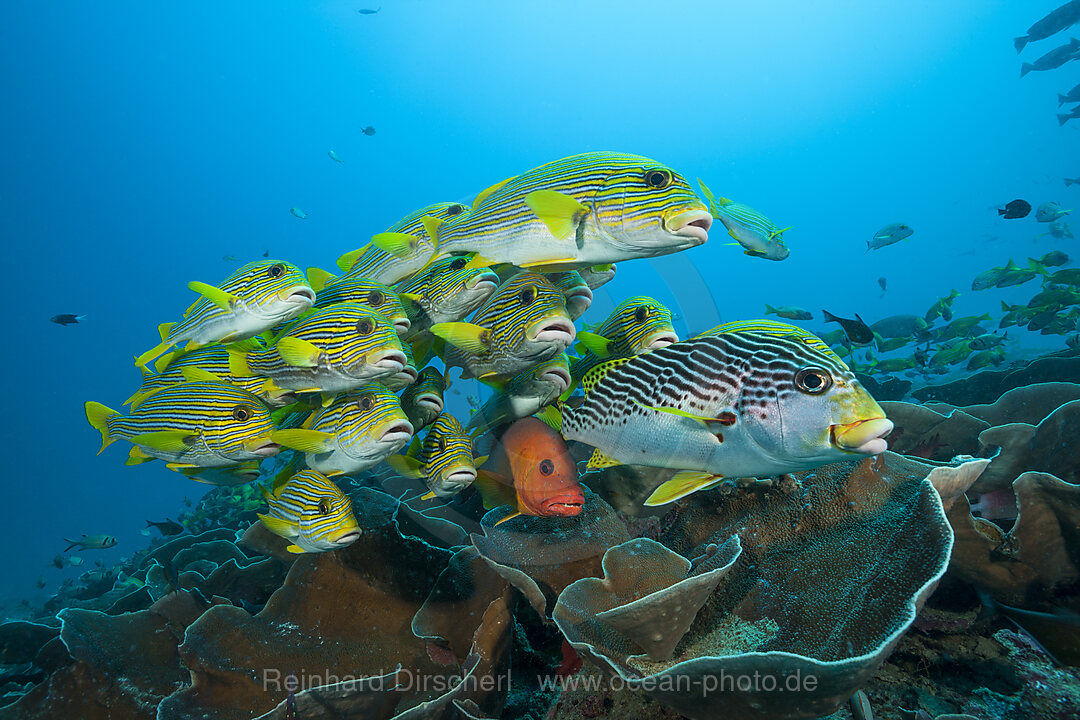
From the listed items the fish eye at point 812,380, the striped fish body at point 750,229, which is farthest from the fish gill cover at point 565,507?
the striped fish body at point 750,229

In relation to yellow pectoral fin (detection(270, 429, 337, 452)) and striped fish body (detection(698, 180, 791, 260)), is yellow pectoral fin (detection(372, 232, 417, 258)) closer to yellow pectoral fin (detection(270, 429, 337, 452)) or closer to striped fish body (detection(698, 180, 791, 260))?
yellow pectoral fin (detection(270, 429, 337, 452))

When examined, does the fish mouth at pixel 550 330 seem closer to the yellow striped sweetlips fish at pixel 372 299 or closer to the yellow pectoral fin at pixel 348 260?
the yellow striped sweetlips fish at pixel 372 299

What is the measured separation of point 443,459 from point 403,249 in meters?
1.29

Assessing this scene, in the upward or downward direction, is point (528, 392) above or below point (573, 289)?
below

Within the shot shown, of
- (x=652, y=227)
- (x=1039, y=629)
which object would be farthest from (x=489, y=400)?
(x=1039, y=629)

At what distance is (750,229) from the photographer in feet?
19.1

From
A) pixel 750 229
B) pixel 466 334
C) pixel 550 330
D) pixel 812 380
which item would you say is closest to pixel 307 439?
pixel 466 334

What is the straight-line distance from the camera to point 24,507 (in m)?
67.6

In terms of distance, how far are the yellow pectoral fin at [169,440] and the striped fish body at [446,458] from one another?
123 cm

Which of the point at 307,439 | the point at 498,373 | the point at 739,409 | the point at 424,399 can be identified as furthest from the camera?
the point at 424,399

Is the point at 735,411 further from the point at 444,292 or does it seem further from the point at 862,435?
the point at 444,292

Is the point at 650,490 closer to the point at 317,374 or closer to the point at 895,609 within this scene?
the point at 895,609

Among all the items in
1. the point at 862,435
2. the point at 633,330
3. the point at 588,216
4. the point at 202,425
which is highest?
→ the point at 588,216

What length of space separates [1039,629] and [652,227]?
8.44 ft
